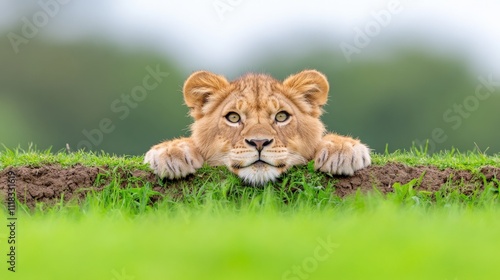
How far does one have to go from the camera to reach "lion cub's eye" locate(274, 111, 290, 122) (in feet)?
25.0

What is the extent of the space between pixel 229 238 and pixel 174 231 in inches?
20.5

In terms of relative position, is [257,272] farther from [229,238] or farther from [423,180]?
[423,180]

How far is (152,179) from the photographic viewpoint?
7840 mm

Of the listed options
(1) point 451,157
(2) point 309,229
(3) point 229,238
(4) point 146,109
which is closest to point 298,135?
(1) point 451,157

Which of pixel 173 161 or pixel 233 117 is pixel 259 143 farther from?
pixel 173 161

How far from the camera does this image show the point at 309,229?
4.72m

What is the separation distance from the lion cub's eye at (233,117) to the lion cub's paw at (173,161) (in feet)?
1.60
